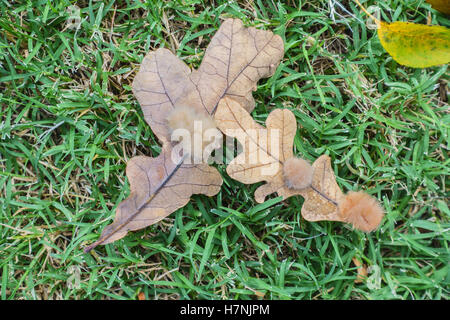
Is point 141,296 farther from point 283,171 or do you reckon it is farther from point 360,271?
point 360,271

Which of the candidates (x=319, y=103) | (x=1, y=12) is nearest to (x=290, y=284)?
(x=319, y=103)

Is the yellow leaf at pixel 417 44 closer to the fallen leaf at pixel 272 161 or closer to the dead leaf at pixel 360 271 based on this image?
the fallen leaf at pixel 272 161

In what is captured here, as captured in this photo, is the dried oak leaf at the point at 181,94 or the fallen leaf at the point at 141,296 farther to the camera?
the fallen leaf at the point at 141,296

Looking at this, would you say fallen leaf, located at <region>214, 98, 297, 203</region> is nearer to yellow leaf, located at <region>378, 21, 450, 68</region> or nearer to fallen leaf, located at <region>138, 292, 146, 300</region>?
yellow leaf, located at <region>378, 21, 450, 68</region>

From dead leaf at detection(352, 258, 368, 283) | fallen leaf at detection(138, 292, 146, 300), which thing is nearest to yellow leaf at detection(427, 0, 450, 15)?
dead leaf at detection(352, 258, 368, 283)

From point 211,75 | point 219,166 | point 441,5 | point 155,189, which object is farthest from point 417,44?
point 155,189

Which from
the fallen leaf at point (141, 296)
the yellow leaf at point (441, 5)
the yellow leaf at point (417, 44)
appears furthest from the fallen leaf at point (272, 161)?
the yellow leaf at point (441, 5)
